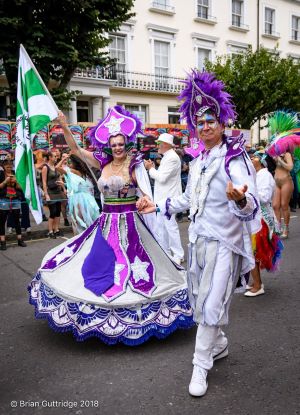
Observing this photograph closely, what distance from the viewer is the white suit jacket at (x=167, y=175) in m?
6.20

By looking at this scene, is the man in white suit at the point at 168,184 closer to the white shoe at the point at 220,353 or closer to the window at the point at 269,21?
the white shoe at the point at 220,353

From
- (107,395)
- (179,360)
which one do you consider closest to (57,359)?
(107,395)

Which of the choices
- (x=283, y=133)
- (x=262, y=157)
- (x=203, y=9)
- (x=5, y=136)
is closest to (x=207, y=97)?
(x=262, y=157)

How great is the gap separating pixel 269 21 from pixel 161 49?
9721 millimetres

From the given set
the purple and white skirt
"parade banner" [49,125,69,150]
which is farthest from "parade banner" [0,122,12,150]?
the purple and white skirt

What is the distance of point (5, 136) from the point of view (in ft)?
37.3

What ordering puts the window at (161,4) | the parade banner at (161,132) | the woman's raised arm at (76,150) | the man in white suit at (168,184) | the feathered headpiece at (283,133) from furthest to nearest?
A: 1. the window at (161,4)
2. the parade banner at (161,132)
3. the man in white suit at (168,184)
4. the feathered headpiece at (283,133)
5. the woman's raised arm at (76,150)

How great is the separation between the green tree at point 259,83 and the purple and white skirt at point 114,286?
647 inches

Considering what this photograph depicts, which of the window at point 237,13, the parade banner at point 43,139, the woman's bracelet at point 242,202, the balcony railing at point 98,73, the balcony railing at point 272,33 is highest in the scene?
the window at point 237,13

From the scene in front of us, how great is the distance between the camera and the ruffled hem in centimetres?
344

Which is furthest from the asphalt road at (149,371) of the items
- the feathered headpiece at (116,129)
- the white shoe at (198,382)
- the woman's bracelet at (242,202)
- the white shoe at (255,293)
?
the feathered headpiece at (116,129)

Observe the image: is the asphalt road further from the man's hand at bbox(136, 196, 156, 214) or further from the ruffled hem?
the man's hand at bbox(136, 196, 156, 214)

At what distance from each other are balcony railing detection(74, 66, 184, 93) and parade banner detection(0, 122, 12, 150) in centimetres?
995

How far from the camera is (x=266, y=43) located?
28.8 m
